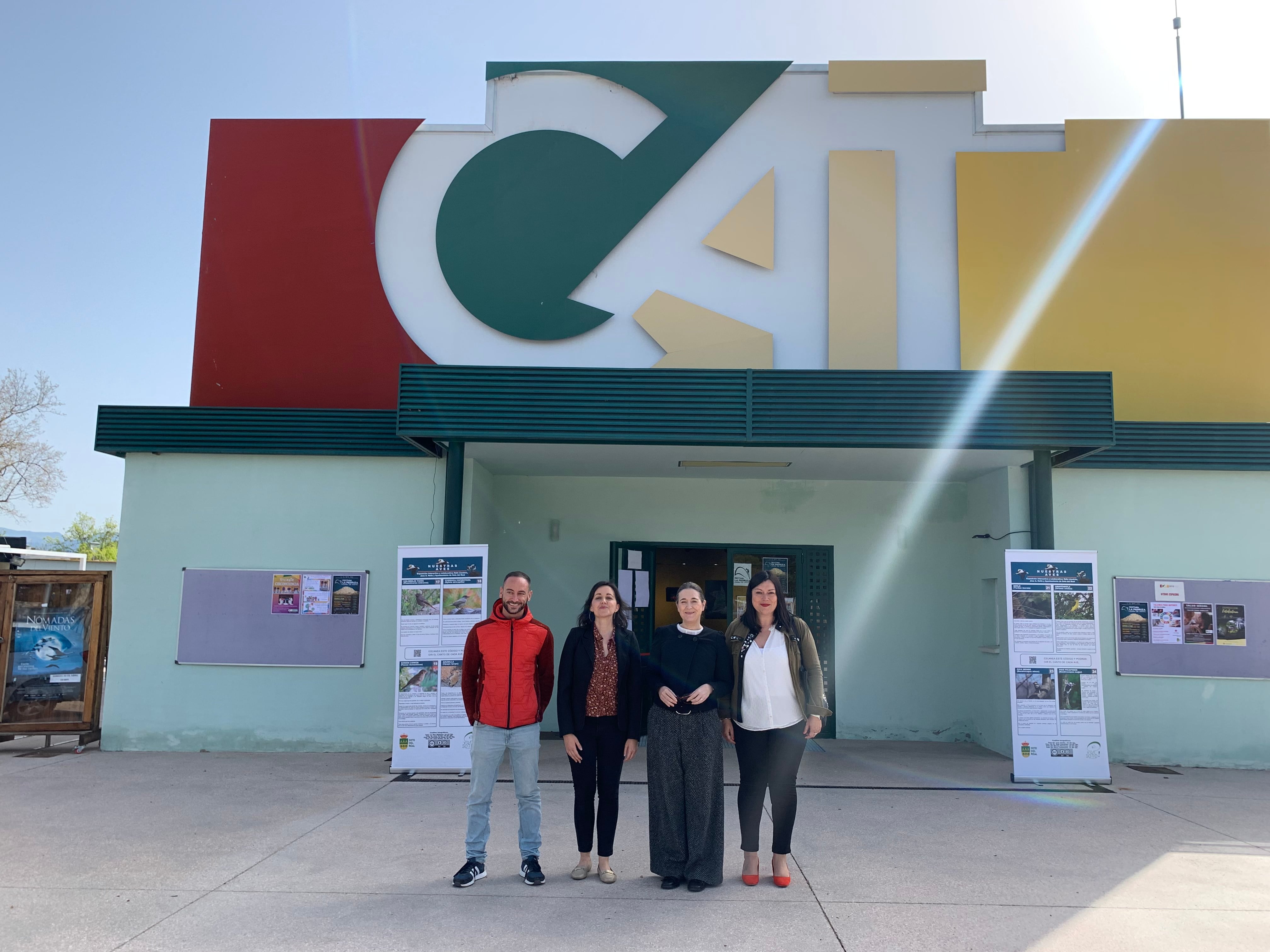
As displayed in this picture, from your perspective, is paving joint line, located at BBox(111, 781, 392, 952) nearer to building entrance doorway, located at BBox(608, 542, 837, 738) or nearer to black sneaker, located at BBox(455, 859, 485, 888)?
black sneaker, located at BBox(455, 859, 485, 888)

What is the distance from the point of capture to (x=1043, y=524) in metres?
8.25

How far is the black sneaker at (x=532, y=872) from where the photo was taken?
15.6 feet

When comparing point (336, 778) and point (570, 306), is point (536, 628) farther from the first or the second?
point (570, 306)

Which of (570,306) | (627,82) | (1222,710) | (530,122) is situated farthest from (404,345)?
(1222,710)

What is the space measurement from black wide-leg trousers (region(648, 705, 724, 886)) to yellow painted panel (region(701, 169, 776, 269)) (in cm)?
649

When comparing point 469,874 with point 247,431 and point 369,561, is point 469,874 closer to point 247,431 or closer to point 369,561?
point 369,561

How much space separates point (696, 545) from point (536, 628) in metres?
5.35

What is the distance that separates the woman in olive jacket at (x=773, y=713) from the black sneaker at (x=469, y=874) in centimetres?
144

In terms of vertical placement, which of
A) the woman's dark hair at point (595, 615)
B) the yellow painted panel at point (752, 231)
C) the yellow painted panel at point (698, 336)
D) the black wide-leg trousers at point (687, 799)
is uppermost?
the yellow painted panel at point (752, 231)

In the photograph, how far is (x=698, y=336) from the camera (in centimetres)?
998

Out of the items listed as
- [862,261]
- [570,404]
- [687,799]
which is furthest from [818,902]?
[862,261]

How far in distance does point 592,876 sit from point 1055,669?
188 inches

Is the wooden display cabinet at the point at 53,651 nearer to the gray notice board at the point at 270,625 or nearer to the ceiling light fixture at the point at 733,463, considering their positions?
the gray notice board at the point at 270,625

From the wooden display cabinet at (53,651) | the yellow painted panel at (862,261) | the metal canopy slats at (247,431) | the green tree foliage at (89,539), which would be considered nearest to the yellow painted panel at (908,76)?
the yellow painted panel at (862,261)
